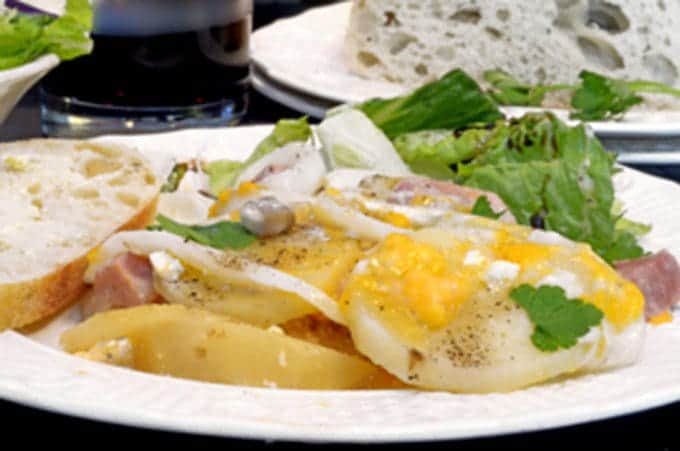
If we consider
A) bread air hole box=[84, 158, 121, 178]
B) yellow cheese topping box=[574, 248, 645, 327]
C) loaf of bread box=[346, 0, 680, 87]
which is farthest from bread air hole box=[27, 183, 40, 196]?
loaf of bread box=[346, 0, 680, 87]

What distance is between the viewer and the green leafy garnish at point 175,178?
2328mm

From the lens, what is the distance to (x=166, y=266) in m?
1.71

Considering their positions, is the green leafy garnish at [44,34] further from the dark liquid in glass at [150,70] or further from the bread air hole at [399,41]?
the bread air hole at [399,41]

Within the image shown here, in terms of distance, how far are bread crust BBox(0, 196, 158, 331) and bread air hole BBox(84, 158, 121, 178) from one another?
0.39m

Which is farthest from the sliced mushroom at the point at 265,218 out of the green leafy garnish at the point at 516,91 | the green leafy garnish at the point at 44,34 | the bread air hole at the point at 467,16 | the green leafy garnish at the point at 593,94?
the bread air hole at the point at 467,16

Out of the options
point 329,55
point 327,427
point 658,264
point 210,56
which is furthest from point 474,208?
point 329,55

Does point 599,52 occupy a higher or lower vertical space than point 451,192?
lower

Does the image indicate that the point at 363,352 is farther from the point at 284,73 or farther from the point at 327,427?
the point at 284,73

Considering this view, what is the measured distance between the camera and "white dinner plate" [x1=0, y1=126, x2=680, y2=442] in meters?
1.31

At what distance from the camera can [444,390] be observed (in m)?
1.49

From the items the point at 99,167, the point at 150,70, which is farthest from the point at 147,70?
the point at 99,167

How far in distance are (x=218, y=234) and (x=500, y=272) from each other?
430 mm

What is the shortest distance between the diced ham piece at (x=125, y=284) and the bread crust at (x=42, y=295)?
7cm

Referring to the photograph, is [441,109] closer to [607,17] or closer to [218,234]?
[218,234]
